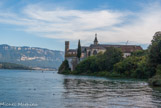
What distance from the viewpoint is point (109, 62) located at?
145750mm

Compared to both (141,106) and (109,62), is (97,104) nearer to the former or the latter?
A: (141,106)

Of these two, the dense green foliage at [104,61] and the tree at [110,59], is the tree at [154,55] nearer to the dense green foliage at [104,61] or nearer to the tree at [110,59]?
the tree at [110,59]

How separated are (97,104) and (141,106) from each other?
16.3ft

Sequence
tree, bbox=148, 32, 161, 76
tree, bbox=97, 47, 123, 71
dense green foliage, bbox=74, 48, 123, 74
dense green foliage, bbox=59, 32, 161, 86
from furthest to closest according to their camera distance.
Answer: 1. dense green foliage, bbox=74, 48, 123, 74
2. tree, bbox=97, 47, 123, 71
3. dense green foliage, bbox=59, 32, 161, 86
4. tree, bbox=148, 32, 161, 76

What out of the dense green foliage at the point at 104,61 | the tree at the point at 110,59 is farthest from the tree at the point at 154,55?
the dense green foliage at the point at 104,61

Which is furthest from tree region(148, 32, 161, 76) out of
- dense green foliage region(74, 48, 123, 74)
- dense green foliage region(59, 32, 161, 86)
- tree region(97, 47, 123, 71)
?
dense green foliage region(74, 48, 123, 74)

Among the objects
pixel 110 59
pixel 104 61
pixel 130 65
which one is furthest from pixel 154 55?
pixel 104 61

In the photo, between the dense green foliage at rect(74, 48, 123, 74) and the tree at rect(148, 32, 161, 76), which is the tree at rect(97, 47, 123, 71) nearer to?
the dense green foliage at rect(74, 48, 123, 74)

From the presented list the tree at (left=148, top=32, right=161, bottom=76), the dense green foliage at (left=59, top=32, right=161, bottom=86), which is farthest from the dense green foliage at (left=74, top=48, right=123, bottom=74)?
the tree at (left=148, top=32, right=161, bottom=76)

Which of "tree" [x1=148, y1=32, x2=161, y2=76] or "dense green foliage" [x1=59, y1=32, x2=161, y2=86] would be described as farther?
"dense green foliage" [x1=59, y1=32, x2=161, y2=86]

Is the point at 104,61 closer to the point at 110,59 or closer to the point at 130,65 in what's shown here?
the point at 110,59

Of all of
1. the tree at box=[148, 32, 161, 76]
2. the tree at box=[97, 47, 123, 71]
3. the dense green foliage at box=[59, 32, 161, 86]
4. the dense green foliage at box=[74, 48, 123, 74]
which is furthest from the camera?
the dense green foliage at box=[74, 48, 123, 74]

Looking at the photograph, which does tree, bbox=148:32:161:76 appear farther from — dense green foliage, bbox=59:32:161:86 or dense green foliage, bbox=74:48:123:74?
dense green foliage, bbox=74:48:123:74

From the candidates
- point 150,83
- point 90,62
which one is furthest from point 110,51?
point 150,83
